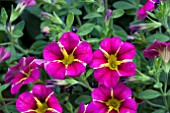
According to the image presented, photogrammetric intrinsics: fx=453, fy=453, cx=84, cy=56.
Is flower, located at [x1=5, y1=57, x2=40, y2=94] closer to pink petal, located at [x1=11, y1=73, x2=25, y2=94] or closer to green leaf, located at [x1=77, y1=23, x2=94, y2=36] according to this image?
pink petal, located at [x1=11, y1=73, x2=25, y2=94]

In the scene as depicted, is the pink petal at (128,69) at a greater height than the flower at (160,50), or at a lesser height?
lesser

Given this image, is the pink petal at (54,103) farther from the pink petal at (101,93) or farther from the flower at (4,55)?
the flower at (4,55)

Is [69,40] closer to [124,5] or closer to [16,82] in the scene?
[16,82]

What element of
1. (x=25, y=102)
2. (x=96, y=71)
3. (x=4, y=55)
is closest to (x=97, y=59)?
(x=96, y=71)

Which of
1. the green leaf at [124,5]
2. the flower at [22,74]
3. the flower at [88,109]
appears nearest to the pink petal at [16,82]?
the flower at [22,74]

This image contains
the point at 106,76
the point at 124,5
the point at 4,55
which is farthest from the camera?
the point at 124,5

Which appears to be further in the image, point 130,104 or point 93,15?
point 93,15

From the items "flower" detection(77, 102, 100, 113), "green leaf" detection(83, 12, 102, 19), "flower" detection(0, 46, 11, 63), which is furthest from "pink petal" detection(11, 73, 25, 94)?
"green leaf" detection(83, 12, 102, 19)
